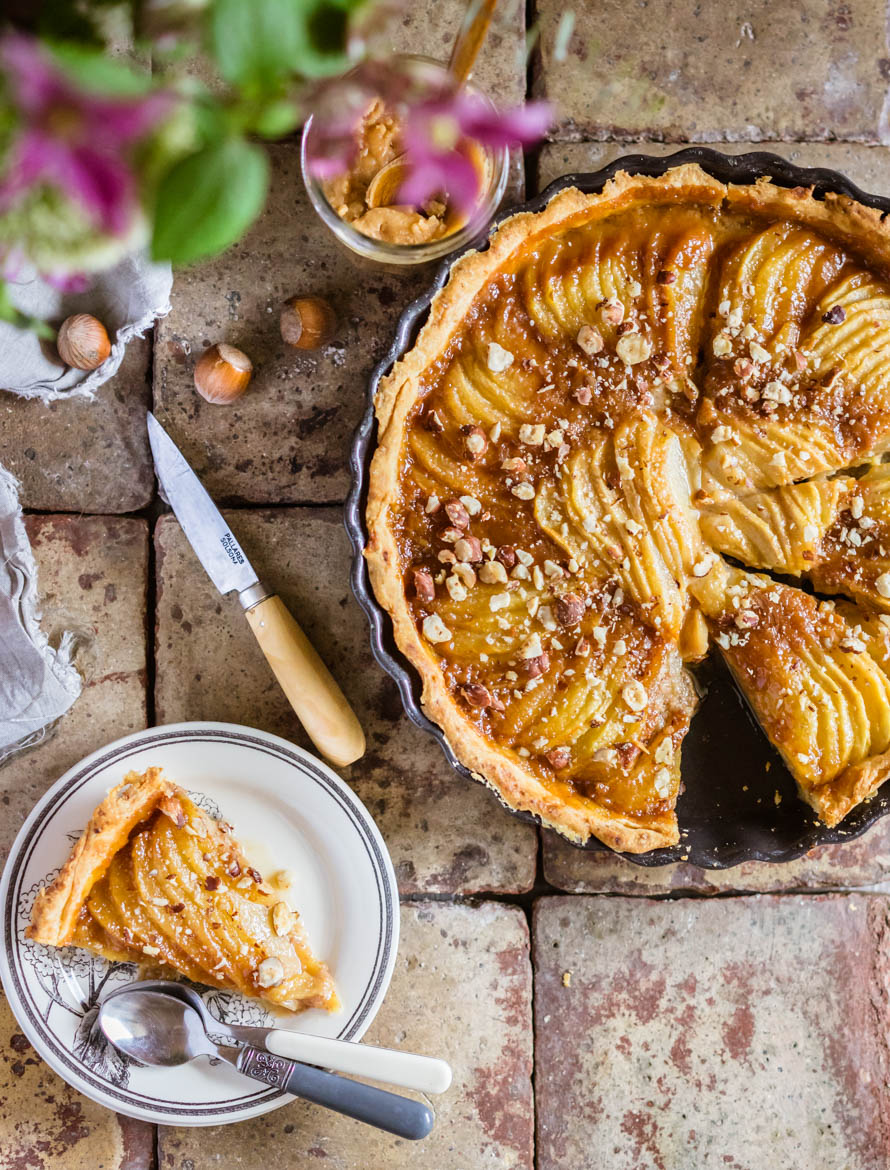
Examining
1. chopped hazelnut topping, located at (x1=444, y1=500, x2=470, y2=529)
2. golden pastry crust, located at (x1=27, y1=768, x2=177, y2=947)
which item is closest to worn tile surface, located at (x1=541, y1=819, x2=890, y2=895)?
chopped hazelnut topping, located at (x1=444, y1=500, x2=470, y2=529)

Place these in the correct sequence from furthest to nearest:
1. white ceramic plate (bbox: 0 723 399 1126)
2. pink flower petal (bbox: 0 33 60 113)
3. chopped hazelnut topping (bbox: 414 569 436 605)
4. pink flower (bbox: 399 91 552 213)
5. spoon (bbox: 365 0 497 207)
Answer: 1. white ceramic plate (bbox: 0 723 399 1126)
2. chopped hazelnut topping (bbox: 414 569 436 605)
3. spoon (bbox: 365 0 497 207)
4. pink flower (bbox: 399 91 552 213)
5. pink flower petal (bbox: 0 33 60 113)

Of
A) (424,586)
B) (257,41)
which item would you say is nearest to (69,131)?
(257,41)

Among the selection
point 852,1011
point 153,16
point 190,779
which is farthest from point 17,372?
point 852,1011

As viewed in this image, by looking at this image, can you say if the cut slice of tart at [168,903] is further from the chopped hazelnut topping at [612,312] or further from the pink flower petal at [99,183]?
the pink flower petal at [99,183]

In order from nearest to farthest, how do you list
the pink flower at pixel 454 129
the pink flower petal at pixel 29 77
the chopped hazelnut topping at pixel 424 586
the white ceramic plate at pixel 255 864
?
the pink flower petal at pixel 29 77 < the pink flower at pixel 454 129 < the chopped hazelnut topping at pixel 424 586 < the white ceramic plate at pixel 255 864

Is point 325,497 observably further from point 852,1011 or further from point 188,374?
point 852,1011

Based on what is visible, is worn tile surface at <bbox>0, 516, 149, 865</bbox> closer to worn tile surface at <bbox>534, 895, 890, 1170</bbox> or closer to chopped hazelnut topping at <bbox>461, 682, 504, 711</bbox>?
chopped hazelnut topping at <bbox>461, 682, 504, 711</bbox>

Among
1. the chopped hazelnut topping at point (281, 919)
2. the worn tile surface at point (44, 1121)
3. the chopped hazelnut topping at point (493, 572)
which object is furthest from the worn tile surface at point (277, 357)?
the worn tile surface at point (44, 1121)

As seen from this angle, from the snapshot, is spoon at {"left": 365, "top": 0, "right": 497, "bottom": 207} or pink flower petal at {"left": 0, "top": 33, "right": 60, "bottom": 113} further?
spoon at {"left": 365, "top": 0, "right": 497, "bottom": 207}
